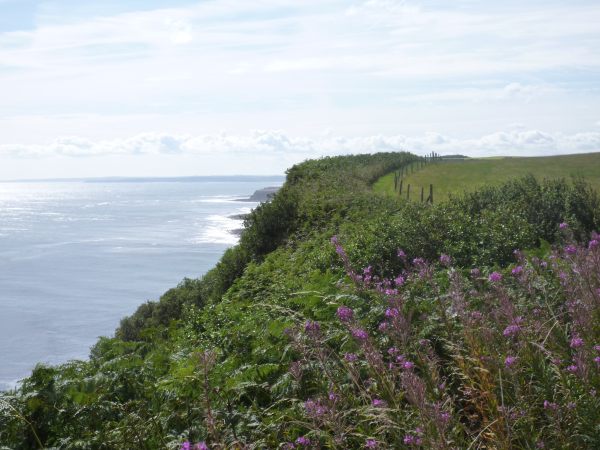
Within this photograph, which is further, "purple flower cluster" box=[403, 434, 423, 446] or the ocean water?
the ocean water

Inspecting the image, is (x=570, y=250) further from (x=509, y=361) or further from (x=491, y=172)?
(x=491, y=172)

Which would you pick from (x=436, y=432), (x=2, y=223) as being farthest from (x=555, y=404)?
(x=2, y=223)

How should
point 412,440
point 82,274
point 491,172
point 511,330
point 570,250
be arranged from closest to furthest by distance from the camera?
point 412,440
point 511,330
point 570,250
point 491,172
point 82,274

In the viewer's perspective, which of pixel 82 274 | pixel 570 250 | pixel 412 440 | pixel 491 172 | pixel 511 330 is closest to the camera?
pixel 412 440

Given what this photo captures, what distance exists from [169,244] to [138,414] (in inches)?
4323

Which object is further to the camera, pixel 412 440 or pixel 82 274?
pixel 82 274

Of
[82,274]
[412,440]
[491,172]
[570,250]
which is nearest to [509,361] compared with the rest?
[412,440]

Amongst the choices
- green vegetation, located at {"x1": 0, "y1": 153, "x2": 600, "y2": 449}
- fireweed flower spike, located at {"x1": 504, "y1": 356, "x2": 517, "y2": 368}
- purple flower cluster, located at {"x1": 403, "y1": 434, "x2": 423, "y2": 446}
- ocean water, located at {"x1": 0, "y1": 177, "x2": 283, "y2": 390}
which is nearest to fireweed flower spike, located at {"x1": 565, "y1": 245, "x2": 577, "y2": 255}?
green vegetation, located at {"x1": 0, "y1": 153, "x2": 600, "y2": 449}

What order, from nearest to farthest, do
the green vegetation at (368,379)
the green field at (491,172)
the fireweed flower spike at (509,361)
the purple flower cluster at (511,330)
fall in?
the green vegetation at (368,379) < the fireweed flower spike at (509,361) < the purple flower cluster at (511,330) < the green field at (491,172)

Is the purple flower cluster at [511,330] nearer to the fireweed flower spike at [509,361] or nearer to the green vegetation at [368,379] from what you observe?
the green vegetation at [368,379]

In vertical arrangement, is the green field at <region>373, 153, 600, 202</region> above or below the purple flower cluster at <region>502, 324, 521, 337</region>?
above

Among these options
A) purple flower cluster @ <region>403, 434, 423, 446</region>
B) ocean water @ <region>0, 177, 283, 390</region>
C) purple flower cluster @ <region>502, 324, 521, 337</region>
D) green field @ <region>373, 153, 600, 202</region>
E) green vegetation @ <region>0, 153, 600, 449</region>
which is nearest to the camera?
purple flower cluster @ <region>403, 434, 423, 446</region>

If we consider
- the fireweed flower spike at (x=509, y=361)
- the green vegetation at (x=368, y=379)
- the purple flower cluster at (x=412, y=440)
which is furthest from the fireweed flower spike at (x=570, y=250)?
the purple flower cluster at (x=412, y=440)

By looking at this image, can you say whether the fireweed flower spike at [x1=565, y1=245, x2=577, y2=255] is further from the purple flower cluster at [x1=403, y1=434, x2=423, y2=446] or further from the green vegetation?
the purple flower cluster at [x1=403, y1=434, x2=423, y2=446]
